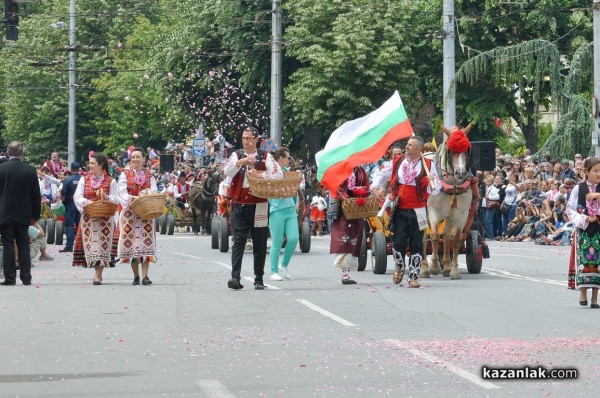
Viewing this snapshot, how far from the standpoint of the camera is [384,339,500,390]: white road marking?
34.6ft

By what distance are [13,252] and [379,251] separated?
490 centimetres

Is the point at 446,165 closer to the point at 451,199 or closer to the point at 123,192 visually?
the point at 451,199

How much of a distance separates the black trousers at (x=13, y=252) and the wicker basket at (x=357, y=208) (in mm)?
4175

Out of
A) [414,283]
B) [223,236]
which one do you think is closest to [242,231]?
[414,283]

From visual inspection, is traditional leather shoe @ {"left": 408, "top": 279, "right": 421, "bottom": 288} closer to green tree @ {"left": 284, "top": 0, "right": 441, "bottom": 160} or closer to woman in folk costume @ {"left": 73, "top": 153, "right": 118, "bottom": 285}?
woman in folk costume @ {"left": 73, "top": 153, "right": 118, "bottom": 285}

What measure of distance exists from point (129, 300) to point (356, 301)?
2518 millimetres

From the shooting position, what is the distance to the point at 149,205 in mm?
19516

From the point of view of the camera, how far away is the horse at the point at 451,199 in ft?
68.2

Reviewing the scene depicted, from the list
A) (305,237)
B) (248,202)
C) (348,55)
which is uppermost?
(348,55)

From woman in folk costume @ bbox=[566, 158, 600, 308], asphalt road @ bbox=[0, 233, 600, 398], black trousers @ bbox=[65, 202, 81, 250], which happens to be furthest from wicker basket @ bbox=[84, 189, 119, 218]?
black trousers @ bbox=[65, 202, 81, 250]

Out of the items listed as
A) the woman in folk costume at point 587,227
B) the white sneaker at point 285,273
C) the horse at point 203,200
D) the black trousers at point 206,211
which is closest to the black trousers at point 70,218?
the horse at point 203,200

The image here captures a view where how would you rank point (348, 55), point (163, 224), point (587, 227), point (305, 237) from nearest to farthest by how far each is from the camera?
point (587, 227) < point (305, 237) < point (163, 224) < point (348, 55)

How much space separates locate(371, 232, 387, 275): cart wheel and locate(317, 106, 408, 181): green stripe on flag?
1184 mm

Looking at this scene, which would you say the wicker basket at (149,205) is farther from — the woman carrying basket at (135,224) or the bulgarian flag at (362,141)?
the bulgarian flag at (362,141)
